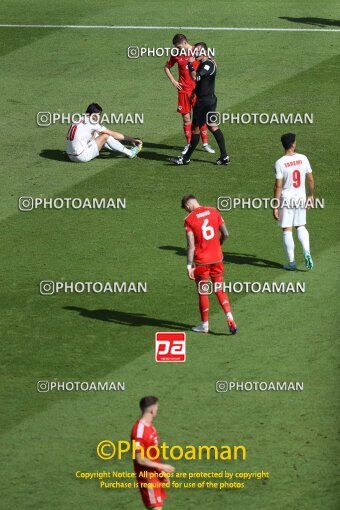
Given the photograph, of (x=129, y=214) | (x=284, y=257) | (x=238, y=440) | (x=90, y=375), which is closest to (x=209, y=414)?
(x=238, y=440)

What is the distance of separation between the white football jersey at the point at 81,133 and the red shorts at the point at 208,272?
7.22 m

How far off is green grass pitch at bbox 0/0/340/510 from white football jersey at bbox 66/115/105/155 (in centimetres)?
39

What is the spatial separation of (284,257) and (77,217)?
398 centimetres

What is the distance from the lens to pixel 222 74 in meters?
30.1

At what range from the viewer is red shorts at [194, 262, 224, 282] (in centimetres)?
1931

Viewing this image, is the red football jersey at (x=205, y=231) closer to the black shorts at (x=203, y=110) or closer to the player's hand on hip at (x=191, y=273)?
the player's hand on hip at (x=191, y=273)

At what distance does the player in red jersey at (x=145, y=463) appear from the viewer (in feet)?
49.0

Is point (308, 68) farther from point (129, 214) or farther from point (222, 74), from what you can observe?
point (129, 214)

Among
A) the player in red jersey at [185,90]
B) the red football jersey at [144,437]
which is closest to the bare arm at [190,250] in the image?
the red football jersey at [144,437]

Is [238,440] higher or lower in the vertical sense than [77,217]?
lower

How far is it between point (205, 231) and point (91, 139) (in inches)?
295

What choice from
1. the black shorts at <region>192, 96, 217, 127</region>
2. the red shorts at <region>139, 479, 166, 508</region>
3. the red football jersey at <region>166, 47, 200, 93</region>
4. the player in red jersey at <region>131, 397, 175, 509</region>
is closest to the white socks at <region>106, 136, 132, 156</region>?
the red football jersey at <region>166, 47, 200, 93</region>

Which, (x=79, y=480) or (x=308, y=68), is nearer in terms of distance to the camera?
(x=79, y=480)

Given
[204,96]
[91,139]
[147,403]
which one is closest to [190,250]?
[147,403]
